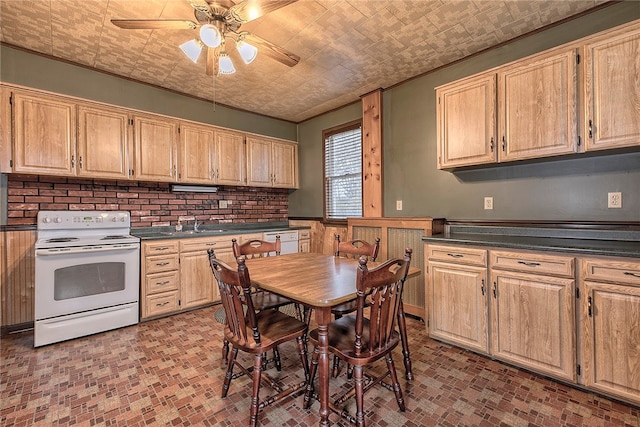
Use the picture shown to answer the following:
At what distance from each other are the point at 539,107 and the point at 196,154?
360 centimetres

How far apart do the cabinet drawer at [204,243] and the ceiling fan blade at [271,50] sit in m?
2.18

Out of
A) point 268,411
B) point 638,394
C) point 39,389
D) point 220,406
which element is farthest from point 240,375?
point 638,394

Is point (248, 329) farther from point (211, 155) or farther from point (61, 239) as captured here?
point (211, 155)

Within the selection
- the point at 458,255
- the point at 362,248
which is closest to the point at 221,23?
the point at 362,248

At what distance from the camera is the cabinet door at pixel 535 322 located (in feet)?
6.20

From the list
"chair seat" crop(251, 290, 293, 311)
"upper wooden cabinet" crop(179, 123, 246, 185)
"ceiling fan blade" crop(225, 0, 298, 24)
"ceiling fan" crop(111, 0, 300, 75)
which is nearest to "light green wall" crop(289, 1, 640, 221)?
"upper wooden cabinet" crop(179, 123, 246, 185)

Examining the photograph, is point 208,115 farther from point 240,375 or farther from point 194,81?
point 240,375

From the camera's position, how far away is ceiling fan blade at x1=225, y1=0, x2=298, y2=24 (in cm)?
176

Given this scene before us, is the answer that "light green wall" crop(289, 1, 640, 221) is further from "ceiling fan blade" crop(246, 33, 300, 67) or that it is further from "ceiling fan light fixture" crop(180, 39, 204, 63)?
"ceiling fan light fixture" crop(180, 39, 204, 63)

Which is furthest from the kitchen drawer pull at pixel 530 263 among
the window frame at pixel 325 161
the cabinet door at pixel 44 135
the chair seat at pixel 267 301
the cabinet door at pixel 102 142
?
the cabinet door at pixel 44 135

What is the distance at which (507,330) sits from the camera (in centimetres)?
215

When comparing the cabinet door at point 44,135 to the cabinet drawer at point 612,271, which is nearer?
the cabinet drawer at point 612,271

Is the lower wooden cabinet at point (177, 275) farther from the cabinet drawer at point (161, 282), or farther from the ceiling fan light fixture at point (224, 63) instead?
the ceiling fan light fixture at point (224, 63)

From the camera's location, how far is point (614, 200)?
86.8 inches
